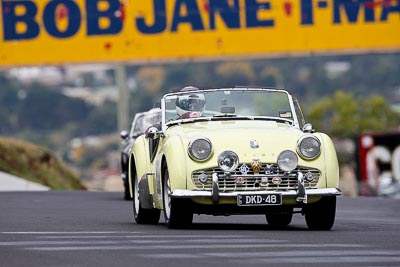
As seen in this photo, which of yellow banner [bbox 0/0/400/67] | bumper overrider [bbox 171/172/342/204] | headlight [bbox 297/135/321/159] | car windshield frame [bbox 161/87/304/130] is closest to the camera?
bumper overrider [bbox 171/172/342/204]

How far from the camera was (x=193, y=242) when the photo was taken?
1479 centimetres

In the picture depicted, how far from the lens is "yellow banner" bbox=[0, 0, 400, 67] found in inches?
1818

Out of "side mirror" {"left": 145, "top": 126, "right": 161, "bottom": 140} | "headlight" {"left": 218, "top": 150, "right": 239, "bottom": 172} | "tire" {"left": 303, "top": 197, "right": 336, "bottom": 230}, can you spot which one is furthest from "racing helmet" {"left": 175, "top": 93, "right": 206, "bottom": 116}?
"tire" {"left": 303, "top": 197, "right": 336, "bottom": 230}

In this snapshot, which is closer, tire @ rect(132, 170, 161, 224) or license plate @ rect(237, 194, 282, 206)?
license plate @ rect(237, 194, 282, 206)

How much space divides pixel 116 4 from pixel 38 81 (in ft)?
481

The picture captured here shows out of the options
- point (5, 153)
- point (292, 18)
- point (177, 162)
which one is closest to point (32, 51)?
point (5, 153)

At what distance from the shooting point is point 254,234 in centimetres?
1609

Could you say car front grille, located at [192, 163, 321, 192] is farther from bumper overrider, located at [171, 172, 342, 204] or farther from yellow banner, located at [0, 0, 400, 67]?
yellow banner, located at [0, 0, 400, 67]

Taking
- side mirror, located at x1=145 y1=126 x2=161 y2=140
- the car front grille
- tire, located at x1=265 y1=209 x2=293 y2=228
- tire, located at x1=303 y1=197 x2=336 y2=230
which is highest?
side mirror, located at x1=145 y1=126 x2=161 y2=140

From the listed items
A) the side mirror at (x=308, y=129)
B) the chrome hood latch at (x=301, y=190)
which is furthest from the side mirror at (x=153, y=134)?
the chrome hood latch at (x=301, y=190)

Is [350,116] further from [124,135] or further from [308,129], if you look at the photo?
[308,129]

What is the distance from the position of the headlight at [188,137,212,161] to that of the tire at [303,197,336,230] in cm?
121

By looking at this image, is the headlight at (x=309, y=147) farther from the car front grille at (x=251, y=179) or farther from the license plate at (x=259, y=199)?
the license plate at (x=259, y=199)

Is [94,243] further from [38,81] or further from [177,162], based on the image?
[38,81]
